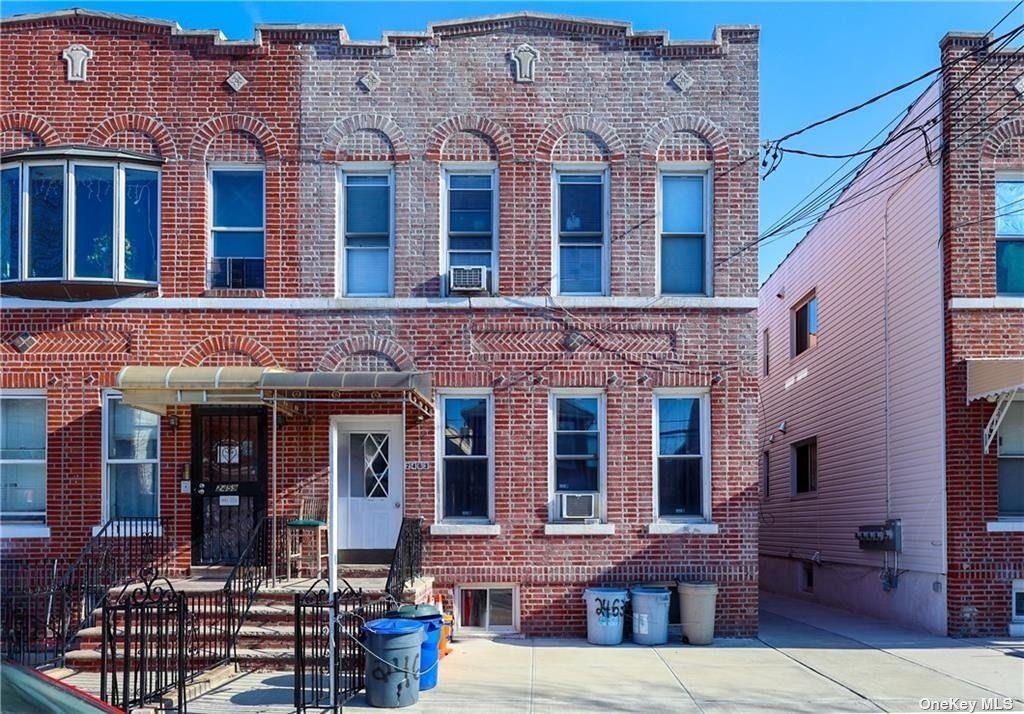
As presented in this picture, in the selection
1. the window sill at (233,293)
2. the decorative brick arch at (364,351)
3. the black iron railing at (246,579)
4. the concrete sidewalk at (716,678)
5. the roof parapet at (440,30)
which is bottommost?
the concrete sidewalk at (716,678)

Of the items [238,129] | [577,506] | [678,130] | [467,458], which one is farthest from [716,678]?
[238,129]

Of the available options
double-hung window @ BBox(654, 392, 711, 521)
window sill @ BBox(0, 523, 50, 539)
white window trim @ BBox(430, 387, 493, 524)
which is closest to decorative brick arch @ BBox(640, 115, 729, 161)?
double-hung window @ BBox(654, 392, 711, 521)

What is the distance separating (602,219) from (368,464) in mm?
4969

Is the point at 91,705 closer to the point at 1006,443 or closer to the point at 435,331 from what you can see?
the point at 435,331

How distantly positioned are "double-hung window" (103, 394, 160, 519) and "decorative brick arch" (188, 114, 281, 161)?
392 centimetres

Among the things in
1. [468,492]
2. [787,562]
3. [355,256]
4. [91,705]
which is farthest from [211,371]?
[787,562]

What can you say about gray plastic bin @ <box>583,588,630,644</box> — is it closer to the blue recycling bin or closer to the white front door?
the white front door

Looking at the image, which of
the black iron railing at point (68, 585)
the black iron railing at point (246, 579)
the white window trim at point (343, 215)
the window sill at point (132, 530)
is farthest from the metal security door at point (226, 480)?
the white window trim at point (343, 215)

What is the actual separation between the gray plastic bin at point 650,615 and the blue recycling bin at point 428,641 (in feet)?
11.7

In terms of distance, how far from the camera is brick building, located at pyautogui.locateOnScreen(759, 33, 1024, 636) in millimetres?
14664

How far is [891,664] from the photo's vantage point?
12.8 meters

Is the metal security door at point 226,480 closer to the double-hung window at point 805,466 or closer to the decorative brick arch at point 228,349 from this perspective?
the decorative brick arch at point 228,349

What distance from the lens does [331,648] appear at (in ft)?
32.6

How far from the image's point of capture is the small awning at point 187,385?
42.7 ft
